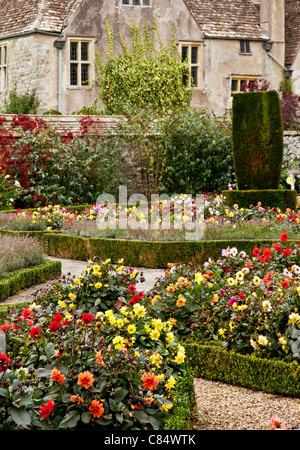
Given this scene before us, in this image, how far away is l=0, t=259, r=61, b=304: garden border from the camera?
705 cm

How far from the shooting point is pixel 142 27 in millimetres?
21781

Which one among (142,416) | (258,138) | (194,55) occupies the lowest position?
(142,416)

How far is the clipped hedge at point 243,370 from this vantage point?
4418mm

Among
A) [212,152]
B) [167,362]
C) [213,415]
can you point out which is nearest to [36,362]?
[167,362]

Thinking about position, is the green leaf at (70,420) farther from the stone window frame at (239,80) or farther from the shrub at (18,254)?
the stone window frame at (239,80)

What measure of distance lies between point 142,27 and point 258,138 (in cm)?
1096

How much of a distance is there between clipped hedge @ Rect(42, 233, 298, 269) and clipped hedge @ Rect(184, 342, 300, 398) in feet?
13.0

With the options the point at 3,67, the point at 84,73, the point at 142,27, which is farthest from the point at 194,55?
the point at 3,67

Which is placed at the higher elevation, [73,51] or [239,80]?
[73,51]

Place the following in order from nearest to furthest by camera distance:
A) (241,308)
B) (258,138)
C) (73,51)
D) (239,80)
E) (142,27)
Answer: (241,308)
(258,138)
(73,51)
(142,27)
(239,80)

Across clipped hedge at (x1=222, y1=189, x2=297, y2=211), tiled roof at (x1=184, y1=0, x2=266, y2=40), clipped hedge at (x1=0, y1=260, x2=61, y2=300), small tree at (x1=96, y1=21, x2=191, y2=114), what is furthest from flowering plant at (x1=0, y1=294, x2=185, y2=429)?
tiled roof at (x1=184, y1=0, x2=266, y2=40)

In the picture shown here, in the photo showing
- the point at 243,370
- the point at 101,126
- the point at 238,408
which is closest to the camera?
the point at 238,408

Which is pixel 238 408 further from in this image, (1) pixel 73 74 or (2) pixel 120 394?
(1) pixel 73 74

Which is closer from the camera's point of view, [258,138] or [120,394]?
[120,394]
